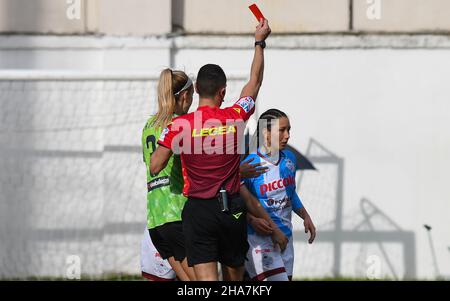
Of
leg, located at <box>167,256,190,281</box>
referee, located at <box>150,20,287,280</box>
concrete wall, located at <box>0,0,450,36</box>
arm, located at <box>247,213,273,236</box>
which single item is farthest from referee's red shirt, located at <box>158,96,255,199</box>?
concrete wall, located at <box>0,0,450,36</box>

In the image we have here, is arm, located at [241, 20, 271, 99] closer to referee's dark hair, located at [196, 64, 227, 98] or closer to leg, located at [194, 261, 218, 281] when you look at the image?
referee's dark hair, located at [196, 64, 227, 98]

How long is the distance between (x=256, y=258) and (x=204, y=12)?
16.1 ft

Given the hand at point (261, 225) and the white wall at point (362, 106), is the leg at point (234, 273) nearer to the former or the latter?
the hand at point (261, 225)

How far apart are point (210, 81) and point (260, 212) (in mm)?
1541

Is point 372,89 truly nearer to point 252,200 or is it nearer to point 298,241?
point 298,241

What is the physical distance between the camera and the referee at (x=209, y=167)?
259 inches

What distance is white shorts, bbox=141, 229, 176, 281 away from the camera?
802cm

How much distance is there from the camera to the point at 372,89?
39.7 feet

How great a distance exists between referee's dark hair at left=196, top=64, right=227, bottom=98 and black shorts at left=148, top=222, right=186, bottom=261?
4.06 ft

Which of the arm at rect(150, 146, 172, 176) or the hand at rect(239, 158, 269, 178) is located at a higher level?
the arm at rect(150, 146, 172, 176)

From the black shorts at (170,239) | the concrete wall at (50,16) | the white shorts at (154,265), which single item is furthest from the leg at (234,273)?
the concrete wall at (50,16)

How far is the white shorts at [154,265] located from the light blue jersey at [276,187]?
72 centimetres

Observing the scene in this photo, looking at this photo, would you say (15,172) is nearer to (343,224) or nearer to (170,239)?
(343,224)

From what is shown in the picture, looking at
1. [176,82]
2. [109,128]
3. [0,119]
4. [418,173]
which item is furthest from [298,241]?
[176,82]
